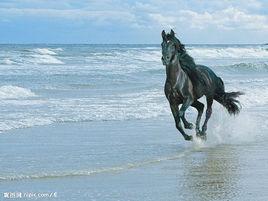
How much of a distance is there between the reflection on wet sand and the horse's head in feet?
4.69

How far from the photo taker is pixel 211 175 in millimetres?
7559

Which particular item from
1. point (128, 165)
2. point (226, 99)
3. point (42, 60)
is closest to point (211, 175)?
point (128, 165)

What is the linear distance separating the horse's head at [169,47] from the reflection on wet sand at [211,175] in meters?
1.43

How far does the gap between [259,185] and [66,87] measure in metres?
16.6

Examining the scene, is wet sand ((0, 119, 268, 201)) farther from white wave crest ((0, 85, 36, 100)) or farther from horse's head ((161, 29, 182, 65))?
white wave crest ((0, 85, 36, 100))

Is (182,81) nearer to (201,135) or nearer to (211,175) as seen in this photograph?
(201,135)

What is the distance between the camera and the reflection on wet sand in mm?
6449

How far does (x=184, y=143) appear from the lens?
10.4 metres

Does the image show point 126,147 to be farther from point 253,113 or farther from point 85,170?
point 253,113

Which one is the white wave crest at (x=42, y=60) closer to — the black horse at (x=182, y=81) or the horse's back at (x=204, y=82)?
the horse's back at (x=204, y=82)

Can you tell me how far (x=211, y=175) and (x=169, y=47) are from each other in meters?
2.67

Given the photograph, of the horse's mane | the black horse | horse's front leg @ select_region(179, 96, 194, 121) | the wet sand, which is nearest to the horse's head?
the black horse

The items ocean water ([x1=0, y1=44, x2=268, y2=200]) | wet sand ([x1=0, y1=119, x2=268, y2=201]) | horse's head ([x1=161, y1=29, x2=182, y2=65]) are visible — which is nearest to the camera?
wet sand ([x1=0, y1=119, x2=268, y2=201])

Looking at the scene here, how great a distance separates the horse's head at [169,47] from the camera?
376 inches
